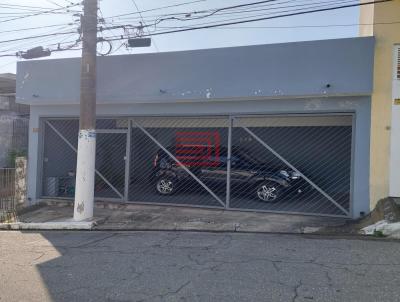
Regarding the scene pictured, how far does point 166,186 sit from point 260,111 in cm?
407

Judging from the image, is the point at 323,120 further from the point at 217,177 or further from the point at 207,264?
the point at 207,264

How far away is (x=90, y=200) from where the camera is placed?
34.7ft

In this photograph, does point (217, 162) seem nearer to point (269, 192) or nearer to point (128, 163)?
point (269, 192)

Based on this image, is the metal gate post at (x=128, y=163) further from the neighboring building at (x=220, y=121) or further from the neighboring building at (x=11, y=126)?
the neighboring building at (x=11, y=126)

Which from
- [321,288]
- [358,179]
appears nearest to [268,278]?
[321,288]

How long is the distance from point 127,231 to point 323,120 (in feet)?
20.9

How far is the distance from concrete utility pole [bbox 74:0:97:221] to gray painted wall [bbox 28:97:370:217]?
192cm

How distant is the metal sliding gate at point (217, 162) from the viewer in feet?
39.4

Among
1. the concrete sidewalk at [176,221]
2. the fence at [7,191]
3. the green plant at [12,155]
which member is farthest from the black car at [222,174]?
the green plant at [12,155]

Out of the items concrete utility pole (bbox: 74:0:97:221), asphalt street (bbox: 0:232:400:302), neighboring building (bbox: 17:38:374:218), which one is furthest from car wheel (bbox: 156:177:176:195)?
asphalt street (bbox: 0:232:400:302)

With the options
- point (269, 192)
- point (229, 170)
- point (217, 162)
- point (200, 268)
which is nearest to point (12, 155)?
point (217, 162)

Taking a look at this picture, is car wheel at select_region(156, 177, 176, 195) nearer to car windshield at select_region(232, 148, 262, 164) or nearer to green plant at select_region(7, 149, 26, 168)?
car windshield at select_region(232, 148, 262, 164)

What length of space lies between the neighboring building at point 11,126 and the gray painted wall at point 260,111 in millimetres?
5516

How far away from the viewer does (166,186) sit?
13.4 metres
